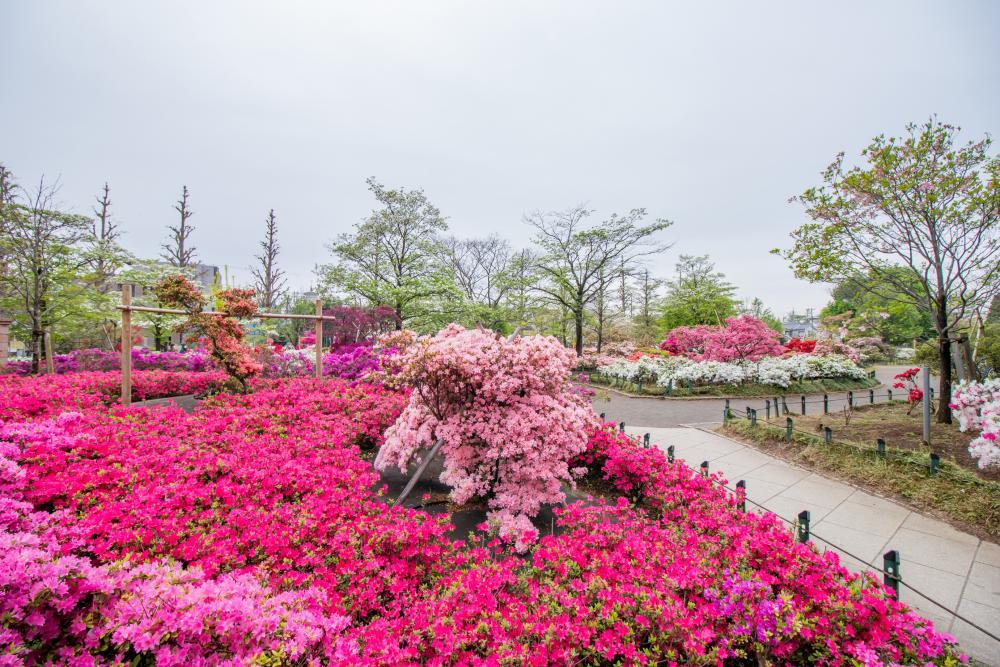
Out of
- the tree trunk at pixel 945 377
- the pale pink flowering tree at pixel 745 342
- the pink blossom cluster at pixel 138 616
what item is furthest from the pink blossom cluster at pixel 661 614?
the pale pink flowering tree at pixel 745 342

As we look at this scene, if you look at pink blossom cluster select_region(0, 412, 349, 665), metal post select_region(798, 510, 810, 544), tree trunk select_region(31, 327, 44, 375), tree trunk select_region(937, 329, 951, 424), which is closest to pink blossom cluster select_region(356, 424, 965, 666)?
pink blossom cluster select_region(0, 412, 349, 665)

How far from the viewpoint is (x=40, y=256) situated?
930 centimetres

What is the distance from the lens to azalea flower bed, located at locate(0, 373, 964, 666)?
5.20 feet

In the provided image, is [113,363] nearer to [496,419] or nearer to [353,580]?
[496,419]

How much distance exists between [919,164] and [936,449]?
4516 mm

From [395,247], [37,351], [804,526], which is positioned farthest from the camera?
[395,247]

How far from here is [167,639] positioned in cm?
152

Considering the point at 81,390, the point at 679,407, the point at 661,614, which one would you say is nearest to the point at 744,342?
the point at 679,407

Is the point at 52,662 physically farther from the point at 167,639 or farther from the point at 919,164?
the point at 919,164

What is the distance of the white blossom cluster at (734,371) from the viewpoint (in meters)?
12.5

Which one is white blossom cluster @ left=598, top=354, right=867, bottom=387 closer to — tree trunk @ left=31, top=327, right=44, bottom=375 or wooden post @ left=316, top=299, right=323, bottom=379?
wooden post @ left=316, top=299, right=323, bottom=379

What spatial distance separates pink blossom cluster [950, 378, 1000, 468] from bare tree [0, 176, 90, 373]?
1706 centimetres

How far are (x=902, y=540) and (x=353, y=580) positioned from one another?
492 cm

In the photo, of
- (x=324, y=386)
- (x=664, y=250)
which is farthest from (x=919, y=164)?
(x=664, y=250)
